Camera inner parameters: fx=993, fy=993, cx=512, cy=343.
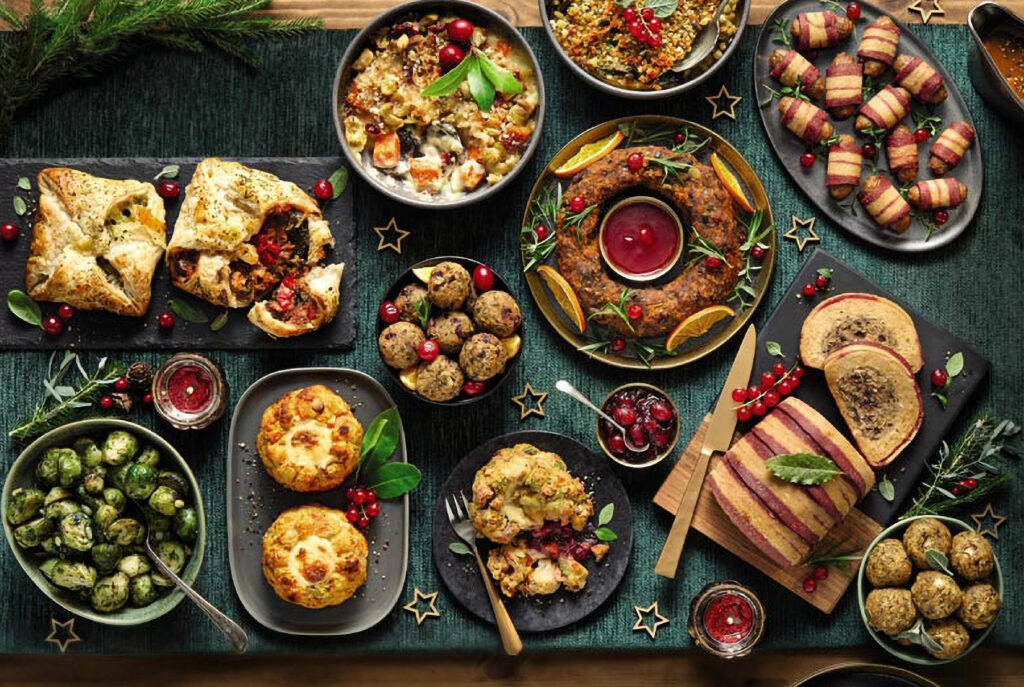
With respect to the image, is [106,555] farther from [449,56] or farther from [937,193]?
[937,193]

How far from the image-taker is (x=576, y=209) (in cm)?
356

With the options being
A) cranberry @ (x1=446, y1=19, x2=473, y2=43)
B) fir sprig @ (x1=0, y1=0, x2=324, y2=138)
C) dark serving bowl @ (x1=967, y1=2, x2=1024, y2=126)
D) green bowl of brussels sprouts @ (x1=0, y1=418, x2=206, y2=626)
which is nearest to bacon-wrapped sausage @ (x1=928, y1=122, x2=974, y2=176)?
dark serving bowl @ (x1=967, y1=2, x2=1024, y2=126)

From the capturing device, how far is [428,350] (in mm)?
3412

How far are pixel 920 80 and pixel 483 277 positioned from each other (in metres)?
1.76

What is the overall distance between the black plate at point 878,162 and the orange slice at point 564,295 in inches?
36.9

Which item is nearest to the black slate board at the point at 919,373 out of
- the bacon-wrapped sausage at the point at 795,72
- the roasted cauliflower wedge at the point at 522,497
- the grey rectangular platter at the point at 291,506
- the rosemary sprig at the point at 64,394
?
the bacon-wrapped sausage at the point at 795,72

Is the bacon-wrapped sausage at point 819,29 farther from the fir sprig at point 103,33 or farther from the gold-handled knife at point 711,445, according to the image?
the fir sprig at point 103,33

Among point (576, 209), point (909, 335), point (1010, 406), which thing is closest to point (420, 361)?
point (576, 209)

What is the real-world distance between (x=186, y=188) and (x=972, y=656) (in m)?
3.38

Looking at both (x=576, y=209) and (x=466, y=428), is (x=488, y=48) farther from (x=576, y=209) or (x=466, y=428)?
(x=466, y=428)

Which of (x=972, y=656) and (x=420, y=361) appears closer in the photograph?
(x=420, y=361)

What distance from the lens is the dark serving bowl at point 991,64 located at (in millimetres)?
3535

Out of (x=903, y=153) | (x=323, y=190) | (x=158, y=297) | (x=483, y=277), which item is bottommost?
(x=158, y=297)

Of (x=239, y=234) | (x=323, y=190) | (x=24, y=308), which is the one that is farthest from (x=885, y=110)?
(x=24, y=308)
